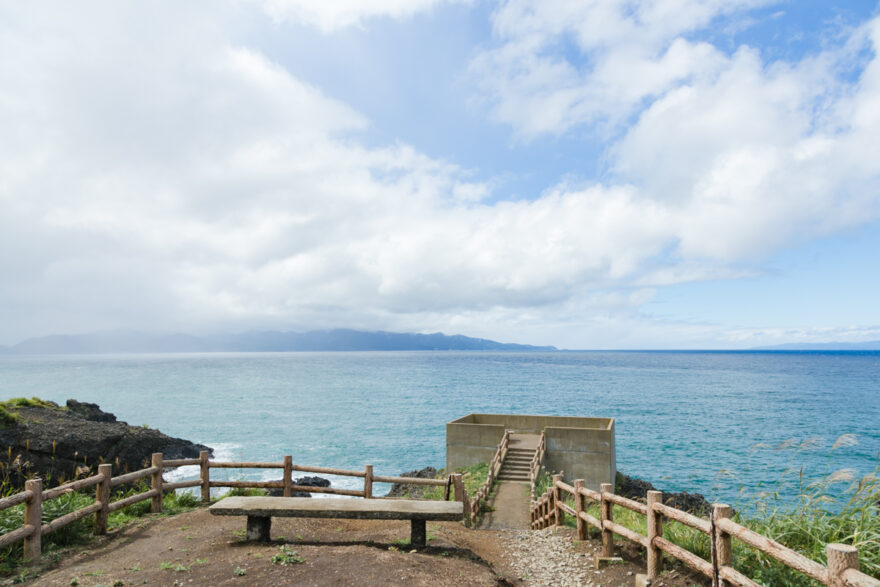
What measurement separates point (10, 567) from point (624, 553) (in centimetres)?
875

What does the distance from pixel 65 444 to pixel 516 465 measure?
19.8 metres

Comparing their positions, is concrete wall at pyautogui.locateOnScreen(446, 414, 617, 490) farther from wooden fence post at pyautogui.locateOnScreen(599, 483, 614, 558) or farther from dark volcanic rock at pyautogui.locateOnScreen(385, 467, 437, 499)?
wooden fence post at pyautogui.locateOnScreen(599, 483, 614, 558)

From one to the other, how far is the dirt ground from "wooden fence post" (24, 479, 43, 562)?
351 mm

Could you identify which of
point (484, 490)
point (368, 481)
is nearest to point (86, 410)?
point (484, 490)

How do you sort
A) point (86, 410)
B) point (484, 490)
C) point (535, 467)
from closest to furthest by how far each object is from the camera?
point (484, 490)
point (535, 467)
point (86, 410)

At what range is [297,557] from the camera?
6965 millimetres

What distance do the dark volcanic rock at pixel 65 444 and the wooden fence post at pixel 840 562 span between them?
65.7 ft

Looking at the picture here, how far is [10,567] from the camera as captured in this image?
7039mm

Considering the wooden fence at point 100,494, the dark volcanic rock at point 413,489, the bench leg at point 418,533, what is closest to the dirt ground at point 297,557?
the bench leg at point 418,533

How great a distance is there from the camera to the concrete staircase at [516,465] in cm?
2305

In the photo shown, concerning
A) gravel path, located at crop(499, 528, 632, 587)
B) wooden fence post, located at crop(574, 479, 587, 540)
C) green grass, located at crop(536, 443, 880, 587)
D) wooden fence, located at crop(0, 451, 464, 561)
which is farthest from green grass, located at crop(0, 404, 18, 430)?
green grass, located at crop(536, 443, 880, 587)

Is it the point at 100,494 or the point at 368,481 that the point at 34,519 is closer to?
the point at 100,494

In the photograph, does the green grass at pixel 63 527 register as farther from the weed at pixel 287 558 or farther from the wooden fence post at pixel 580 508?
the wooden fence post at pixel 580 508

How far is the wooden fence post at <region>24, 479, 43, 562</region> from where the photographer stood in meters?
7.36
